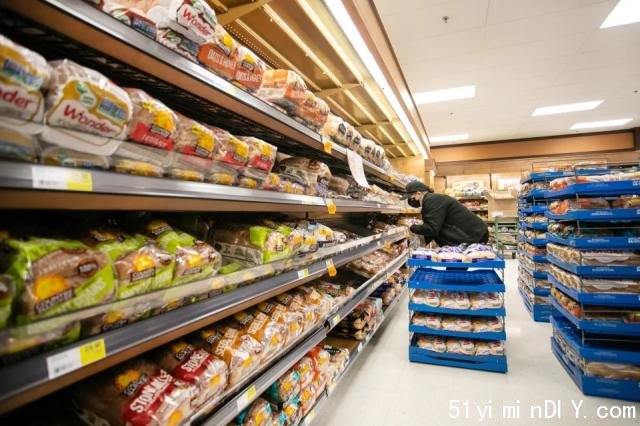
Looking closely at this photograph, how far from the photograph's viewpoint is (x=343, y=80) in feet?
9.91

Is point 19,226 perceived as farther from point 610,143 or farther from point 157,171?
point 610,143

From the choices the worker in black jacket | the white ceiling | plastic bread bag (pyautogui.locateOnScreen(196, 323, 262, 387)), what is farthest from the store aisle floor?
the white ceiling

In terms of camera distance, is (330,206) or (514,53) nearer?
(330,206)

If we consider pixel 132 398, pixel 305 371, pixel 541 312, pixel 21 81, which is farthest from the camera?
pixel 541 312

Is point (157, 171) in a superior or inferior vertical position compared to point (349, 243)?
superior

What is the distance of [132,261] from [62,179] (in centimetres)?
30

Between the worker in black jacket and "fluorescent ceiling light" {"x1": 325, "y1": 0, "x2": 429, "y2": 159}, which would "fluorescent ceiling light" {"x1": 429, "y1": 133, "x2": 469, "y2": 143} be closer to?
"fluorescent ceiling light" {"x1": 325, "y1": 0, "x2": 429, "y2": 159}

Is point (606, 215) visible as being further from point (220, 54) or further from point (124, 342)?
point (124, 342)

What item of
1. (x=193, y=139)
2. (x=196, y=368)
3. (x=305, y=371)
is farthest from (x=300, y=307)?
(x=193, y=139)

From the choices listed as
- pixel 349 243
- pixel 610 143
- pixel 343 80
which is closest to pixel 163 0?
pixel 349 243

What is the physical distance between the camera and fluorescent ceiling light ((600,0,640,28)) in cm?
364

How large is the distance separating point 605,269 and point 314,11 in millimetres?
2578

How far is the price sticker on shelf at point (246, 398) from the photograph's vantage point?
113cm

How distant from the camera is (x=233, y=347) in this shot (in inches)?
47.9
